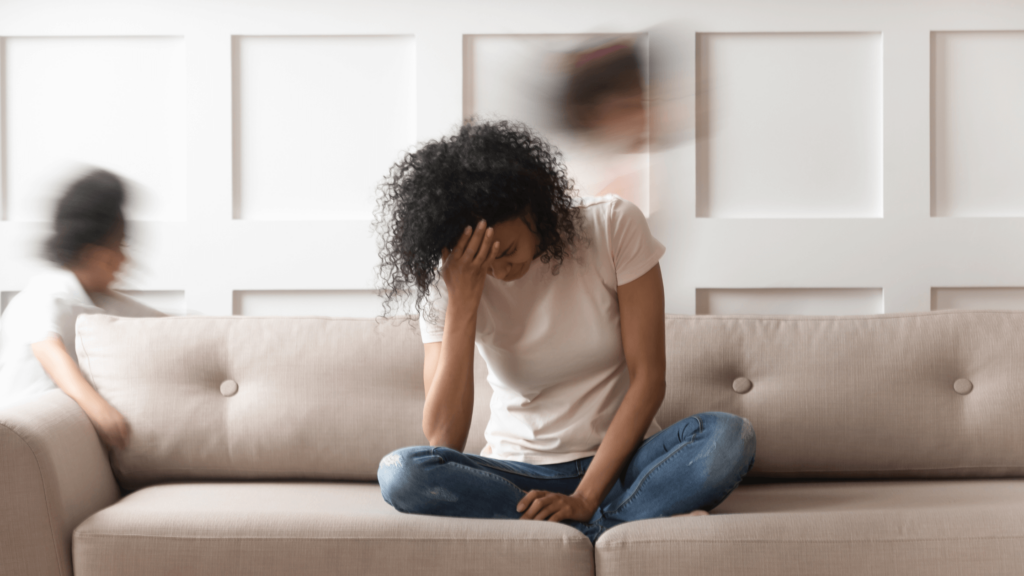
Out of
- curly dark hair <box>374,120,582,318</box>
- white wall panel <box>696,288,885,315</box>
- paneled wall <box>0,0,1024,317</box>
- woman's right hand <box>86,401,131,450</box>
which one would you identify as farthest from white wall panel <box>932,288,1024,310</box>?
woman's right hand <box>86,401,131,450</box>

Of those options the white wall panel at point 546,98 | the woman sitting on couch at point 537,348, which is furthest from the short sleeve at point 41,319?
the white wall panel at point 546,98

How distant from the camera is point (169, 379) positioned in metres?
1.51

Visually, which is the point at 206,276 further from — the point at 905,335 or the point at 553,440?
the point at 905,335

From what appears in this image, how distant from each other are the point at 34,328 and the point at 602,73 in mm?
1354

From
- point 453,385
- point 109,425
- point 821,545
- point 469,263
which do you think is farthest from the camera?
point 109,425

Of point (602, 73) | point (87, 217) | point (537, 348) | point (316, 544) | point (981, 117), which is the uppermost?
point (602, 73)

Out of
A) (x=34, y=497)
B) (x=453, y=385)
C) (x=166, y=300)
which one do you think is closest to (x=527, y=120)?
(x=453, y=385)

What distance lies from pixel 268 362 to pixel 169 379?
19 centimetres

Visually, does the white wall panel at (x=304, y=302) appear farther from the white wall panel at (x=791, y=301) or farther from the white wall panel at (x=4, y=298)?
the white wall panel at (x=791, y=301)

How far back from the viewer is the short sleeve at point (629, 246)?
4.10ft

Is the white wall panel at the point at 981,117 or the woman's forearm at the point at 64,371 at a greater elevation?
the white wall panel at the point at 981,117

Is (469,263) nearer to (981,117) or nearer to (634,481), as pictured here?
(634,481)

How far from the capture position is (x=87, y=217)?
69.5 inches

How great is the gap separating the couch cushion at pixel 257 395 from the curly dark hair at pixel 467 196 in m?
0.37
